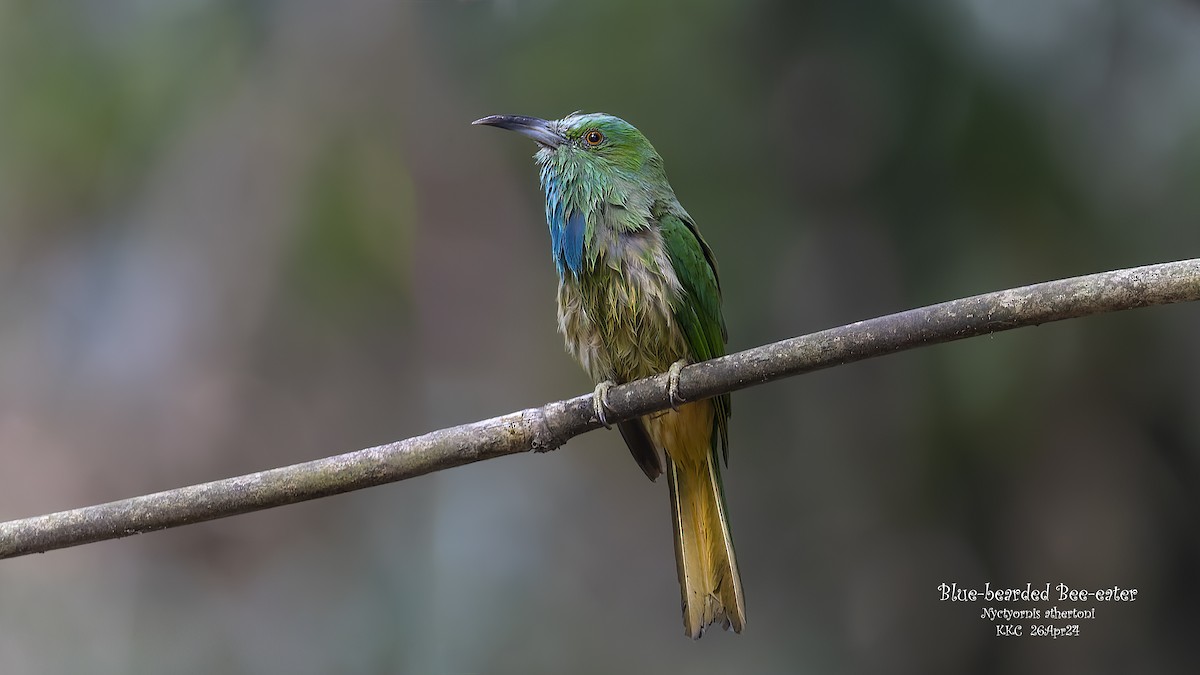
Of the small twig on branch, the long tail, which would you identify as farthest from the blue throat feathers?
the small twig on branch

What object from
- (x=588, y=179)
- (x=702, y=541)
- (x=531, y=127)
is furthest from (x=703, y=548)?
(x=531, y=127)

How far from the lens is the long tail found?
8.78ft

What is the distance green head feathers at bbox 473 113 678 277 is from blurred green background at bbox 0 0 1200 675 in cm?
112

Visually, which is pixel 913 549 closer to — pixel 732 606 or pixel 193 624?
pixel 732 606

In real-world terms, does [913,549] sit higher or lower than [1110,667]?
higher

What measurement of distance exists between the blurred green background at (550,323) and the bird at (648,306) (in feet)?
3.60

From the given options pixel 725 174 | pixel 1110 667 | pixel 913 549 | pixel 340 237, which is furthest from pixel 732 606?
pixel 340 237

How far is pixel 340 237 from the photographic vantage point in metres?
4.22

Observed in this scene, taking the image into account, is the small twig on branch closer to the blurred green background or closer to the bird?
the bird

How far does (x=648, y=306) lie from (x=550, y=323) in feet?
5.06

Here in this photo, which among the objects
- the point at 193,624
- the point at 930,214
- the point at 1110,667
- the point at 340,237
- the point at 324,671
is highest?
the point at 340,237

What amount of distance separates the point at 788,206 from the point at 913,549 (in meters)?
1.48

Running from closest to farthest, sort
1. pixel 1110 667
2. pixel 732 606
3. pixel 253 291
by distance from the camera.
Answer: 1. pixel 732 606
2. pixel 1110 667
3. pixel 253 291

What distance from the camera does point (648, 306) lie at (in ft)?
9.18
